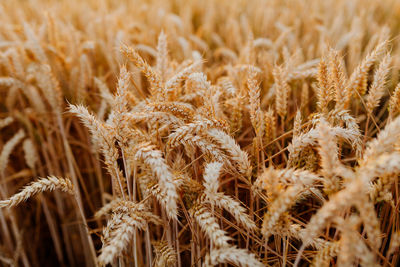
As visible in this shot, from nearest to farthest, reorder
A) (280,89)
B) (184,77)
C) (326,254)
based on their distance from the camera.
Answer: (326,254) → (184,77) → (280,89)

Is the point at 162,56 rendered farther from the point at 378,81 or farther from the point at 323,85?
the point at 378,81

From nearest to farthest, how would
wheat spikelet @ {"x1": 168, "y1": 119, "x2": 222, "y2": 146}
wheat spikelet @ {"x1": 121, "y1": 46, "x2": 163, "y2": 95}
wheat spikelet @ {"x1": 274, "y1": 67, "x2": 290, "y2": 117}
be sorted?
wheat spikelet @ {"x1": 168, "y1": 119, "x2": 222, "y2": 146} → wheat spikelet @ {"x1": 121, "y1": 46, "x2": 163, "y2": 95} → wheat spikelet @ {"x1": 274, "y1": 67, "x2": 290, "y2": 117}

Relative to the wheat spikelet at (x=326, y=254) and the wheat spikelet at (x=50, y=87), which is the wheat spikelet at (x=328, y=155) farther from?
the wheat spikelet at (x=50, y=87)

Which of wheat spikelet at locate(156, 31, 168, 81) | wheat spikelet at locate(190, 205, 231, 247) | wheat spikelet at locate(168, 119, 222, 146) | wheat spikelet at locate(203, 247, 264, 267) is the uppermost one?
wheat spikelet at locate(156, 31, 168, 81)

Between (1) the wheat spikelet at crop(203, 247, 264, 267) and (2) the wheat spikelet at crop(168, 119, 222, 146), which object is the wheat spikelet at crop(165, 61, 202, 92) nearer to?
(2) the wheat spikelet at crop(168, 119, 222, 146)

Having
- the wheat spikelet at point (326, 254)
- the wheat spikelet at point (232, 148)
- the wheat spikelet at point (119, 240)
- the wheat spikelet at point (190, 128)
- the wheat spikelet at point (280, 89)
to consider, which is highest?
the wheat spikelet at point (280, 89)

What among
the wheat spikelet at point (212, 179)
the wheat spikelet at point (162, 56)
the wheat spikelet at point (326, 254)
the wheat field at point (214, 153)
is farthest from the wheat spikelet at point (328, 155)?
the wheat spikelet at point (162, 56)

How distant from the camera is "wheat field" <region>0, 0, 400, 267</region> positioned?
0.82m

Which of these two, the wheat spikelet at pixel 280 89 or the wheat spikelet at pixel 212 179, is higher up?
the wheat spikelet at pixel 280 89

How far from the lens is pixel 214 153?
0.96m

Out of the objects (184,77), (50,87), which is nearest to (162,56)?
(184,77)

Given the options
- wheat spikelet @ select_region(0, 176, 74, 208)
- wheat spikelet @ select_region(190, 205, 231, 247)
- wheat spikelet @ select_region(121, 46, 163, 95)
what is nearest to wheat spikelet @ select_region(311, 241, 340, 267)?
wheat spikelet @ select_region(190, 205, 231, 247)

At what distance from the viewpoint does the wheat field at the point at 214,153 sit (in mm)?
815

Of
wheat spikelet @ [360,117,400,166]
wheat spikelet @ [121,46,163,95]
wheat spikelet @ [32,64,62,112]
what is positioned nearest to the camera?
wheat spikelet @ [360,117,400,166]
